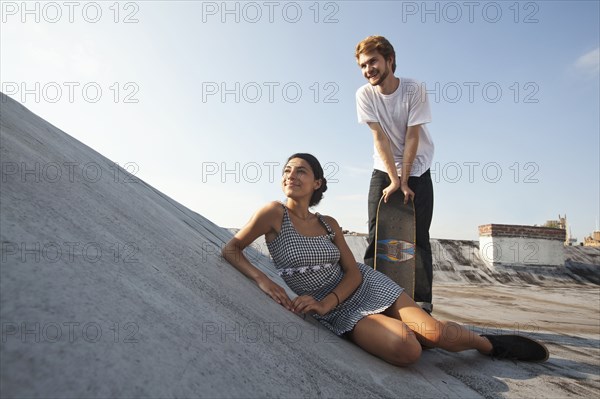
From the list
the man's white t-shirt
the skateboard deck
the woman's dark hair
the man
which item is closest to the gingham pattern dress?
the woman's dark hair

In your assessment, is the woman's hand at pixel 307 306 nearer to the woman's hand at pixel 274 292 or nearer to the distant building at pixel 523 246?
the woman's hand at pixel 274 292

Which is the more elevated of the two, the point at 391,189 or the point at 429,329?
the point at 391,189

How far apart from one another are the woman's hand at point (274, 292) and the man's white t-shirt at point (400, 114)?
1242mm

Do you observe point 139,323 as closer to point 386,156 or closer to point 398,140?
point 386,156

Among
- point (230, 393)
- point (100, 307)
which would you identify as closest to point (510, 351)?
point (230, 393)

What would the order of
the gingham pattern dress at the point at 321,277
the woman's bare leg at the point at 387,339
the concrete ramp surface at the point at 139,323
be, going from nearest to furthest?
the concrete ramp surface at the point at 139,323 → the woman's bare leg at the point at 387,339 → the gingham pattern dress at the point at 321,277

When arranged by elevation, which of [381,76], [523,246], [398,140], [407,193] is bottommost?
[523,246]

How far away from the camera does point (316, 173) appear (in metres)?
2.05

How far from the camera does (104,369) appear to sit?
A: 0.65 m

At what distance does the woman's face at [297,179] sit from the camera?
76.7 inches

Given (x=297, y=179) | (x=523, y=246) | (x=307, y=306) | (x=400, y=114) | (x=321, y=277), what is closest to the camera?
(x=307, y=306)

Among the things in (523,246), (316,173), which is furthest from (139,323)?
(523,246)

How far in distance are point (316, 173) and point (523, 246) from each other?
932 centimetres

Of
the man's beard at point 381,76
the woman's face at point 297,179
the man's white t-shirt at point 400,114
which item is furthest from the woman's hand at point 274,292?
the man's beard at point 381,76
